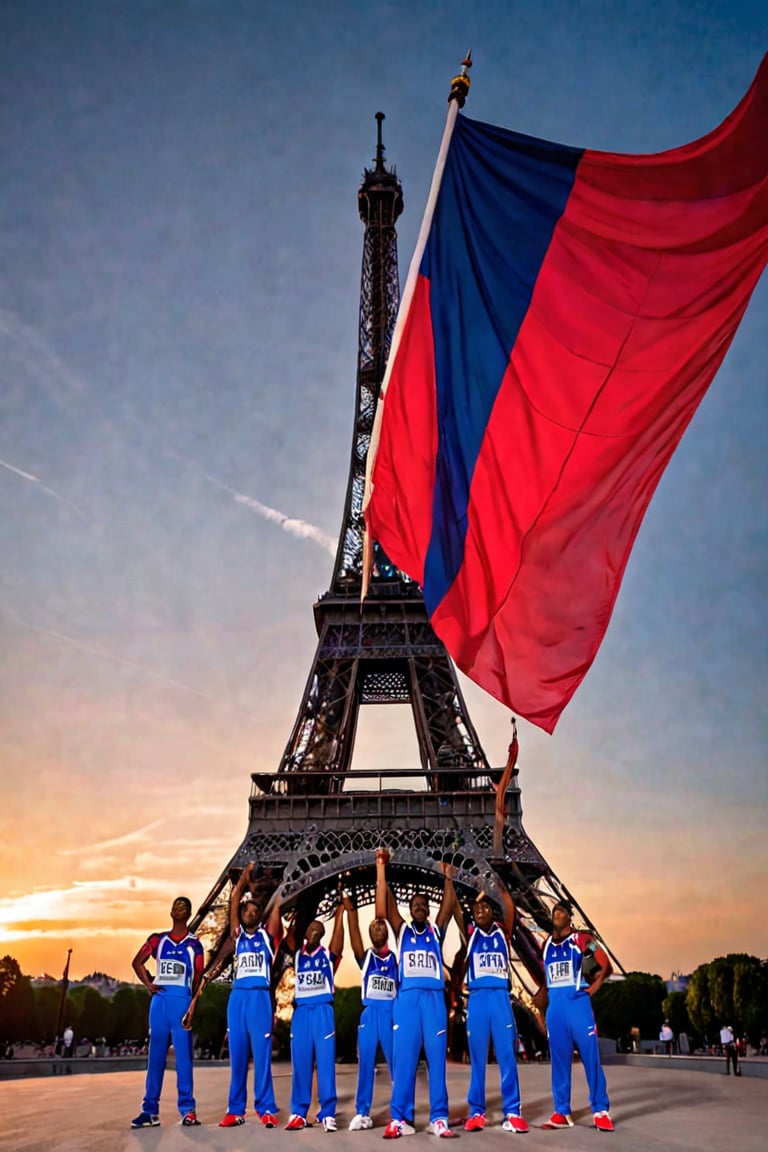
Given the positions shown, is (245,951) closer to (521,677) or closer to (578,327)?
(521,677)

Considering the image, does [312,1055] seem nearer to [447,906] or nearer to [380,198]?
[447,906]

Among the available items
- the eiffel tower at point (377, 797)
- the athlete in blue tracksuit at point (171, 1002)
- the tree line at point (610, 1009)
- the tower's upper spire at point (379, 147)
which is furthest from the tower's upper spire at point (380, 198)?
the athlete in blue tracksuit at point (171, 1002)

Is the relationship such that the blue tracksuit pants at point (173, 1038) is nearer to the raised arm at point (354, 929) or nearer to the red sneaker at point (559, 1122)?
the raised arm at point (354, 929)

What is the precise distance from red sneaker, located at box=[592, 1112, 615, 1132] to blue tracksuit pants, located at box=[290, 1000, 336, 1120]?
237 centimetres

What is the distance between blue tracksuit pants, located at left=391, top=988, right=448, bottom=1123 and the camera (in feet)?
26.2

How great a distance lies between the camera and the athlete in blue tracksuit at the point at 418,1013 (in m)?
7.96

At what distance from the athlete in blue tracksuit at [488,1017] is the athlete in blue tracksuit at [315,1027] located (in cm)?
130

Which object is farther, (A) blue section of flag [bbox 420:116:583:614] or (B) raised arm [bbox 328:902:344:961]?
(B) raised arm [bbox 328:902:344:961]

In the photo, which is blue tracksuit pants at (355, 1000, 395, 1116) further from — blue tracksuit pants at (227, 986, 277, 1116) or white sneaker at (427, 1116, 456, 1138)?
white sneaker at (427, 1116, 456, 1138)

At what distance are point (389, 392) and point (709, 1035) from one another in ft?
156

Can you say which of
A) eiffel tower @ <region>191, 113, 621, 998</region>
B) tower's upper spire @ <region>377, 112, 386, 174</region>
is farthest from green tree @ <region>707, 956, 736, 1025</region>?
tower's upper spire @ <region>377, 112, 386, 174</region>

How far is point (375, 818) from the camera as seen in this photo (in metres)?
35.0

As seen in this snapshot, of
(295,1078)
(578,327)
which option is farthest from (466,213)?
(295,1078)

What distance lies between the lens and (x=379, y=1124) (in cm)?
904
